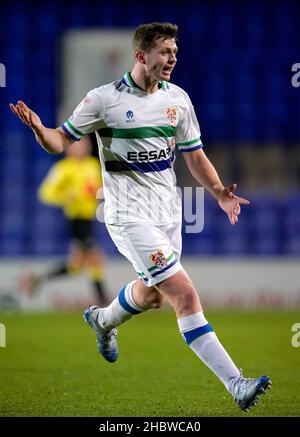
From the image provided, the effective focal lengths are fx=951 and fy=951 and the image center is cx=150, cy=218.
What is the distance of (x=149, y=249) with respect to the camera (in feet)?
16.2

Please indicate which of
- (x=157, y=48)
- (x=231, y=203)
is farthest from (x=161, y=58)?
(x=231, y=203)

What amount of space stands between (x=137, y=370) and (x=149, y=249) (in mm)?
1793

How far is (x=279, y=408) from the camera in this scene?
4.94 metres

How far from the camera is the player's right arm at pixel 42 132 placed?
188 inches

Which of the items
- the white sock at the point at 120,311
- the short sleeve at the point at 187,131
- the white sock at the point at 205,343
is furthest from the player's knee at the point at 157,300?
the short sleeve at the point at 187,131

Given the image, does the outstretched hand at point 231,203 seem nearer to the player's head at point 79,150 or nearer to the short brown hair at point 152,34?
the short brown hair at point 152,34

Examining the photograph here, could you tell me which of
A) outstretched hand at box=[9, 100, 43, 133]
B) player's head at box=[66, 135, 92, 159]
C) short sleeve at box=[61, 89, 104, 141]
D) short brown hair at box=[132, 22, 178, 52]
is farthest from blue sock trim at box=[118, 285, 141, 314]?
player's head at box=[66, 135, 92, 159]

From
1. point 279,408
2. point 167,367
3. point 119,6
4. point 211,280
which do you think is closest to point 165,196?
point 279,408

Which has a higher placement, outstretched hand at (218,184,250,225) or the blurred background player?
outstretched hand at (218,184,250,225)

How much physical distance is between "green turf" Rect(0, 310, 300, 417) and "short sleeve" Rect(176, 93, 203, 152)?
1402 mm

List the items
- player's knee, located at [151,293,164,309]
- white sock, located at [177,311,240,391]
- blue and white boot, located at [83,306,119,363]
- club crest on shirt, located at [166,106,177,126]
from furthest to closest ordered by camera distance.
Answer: blue and white boot, located at [83,306,119,363], player's knee, located at [151,293,164,309], club crest on shirt, located at [166,106,177,126], white sock, located at [177,311,240,391]

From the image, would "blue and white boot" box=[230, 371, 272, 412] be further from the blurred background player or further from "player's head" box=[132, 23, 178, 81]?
the blurred background player

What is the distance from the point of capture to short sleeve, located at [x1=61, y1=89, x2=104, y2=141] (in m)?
5.01

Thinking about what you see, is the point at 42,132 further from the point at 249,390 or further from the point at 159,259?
the point at 249,390
